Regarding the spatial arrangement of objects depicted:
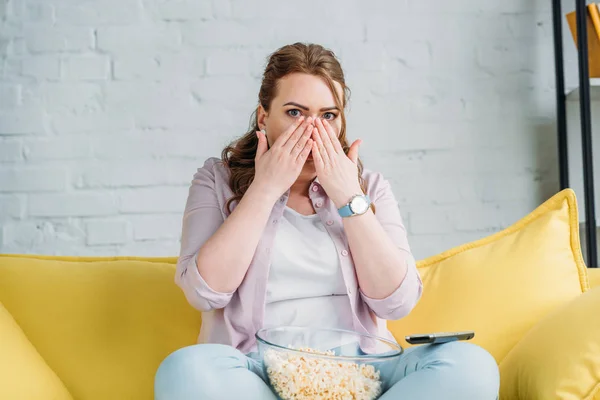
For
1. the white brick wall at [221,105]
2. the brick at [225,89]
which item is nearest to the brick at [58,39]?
the white brick wall at [221,105]

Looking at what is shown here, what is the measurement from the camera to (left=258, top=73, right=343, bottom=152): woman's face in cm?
155

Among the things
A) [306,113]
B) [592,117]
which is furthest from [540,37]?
[306,113]

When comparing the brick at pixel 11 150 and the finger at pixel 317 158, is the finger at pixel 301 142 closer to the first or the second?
the finger at pixel 317 158

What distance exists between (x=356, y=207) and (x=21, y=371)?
71 centimetres

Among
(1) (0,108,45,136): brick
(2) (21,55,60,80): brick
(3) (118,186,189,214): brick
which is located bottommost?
(3) (118,186,189,214): brick

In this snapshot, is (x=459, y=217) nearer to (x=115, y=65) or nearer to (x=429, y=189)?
(x=429, y=189)

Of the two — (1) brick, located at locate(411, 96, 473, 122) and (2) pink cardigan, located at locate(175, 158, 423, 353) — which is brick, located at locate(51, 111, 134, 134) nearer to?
(2) pink cardigan, located at locate(175, 158, 423, 353)

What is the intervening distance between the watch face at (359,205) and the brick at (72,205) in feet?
3.26

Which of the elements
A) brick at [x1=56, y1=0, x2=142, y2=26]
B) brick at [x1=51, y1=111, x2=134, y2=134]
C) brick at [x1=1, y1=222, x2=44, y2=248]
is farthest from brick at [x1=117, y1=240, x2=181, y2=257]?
brick at [x1=56, y1=0, x2=142, y2=26]

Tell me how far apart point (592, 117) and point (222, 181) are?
1.35 m

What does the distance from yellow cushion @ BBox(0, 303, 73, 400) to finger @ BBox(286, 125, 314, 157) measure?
66 centimetres

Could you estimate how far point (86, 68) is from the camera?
223cm

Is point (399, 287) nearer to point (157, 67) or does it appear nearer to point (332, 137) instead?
point (332, 137)

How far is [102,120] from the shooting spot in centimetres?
222
